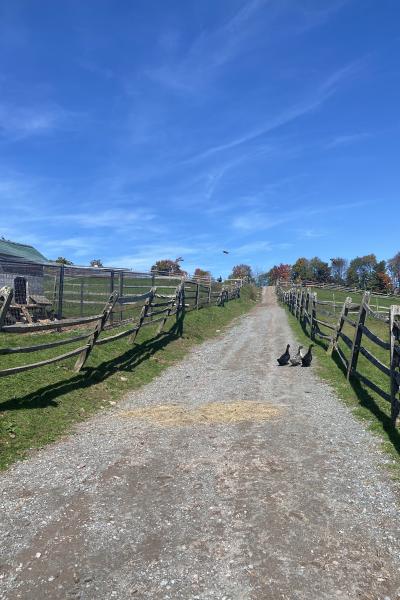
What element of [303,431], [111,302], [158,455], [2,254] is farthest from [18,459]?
[2,254]

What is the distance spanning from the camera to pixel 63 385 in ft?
28.8

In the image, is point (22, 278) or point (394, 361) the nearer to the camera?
point (394, 361)

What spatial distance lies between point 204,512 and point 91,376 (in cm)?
598

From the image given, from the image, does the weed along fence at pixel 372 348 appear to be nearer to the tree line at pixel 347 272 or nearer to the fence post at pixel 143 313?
the fence post at pixel 143 313

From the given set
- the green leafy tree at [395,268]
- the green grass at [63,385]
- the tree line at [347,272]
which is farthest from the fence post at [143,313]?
the green leafy tree at [395,268]

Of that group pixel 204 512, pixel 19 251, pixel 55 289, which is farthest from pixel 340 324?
pixel 19 251

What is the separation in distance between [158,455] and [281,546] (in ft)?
8.06

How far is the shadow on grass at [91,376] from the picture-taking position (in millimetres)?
7555

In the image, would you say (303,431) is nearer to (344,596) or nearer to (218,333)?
Result: (344,596)

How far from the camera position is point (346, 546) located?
3.82 meters

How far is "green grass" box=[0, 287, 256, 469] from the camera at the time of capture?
21.6 feet

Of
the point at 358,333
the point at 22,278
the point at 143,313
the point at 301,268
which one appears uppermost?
the point at 301,268

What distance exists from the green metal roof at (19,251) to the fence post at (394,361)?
1966 cm

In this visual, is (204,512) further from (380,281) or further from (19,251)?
(380,281)
